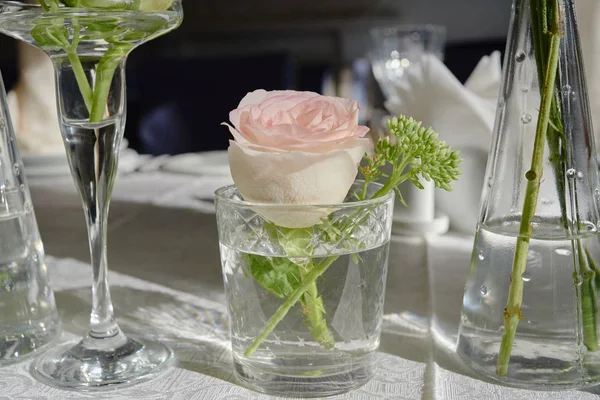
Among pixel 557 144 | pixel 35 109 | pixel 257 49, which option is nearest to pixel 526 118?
pixel 557 144

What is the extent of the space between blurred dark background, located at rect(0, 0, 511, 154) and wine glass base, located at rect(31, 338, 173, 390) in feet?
7.23

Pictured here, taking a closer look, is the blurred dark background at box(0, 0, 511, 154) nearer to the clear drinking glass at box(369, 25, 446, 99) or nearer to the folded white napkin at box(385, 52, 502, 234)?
the clear drinking glass at box(369, 25, 446, 99)

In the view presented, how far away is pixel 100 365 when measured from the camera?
1.25ft

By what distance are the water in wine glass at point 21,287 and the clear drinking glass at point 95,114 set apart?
0.02 metres

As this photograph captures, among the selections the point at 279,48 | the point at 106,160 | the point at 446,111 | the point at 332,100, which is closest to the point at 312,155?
the point at 332,100

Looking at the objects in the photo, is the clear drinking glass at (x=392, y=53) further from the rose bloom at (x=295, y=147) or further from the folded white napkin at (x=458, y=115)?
the rose bloom at (x=295, y=147)

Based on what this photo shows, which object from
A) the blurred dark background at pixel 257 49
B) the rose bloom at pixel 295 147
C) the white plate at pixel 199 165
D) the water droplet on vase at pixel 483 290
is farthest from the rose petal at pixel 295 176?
the blurred dark background at pixel 257 49

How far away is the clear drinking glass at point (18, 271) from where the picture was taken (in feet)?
1.34

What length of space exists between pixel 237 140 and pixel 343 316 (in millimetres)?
102

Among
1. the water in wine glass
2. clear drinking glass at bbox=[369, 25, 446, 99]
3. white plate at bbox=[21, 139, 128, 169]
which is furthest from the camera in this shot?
clear drinking glass at bbox=[369, 25, 446, 99]

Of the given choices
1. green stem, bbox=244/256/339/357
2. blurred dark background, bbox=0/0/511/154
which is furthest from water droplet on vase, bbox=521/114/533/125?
blurred dark background, bbox=0/0/511/154

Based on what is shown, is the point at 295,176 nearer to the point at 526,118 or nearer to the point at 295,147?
the point at 295,147

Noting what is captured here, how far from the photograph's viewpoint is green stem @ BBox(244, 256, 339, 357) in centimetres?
34

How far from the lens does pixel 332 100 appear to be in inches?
12.5
